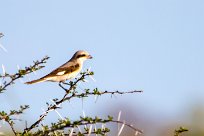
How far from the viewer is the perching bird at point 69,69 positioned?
1349cm

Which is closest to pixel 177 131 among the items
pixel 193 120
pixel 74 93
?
pixel 74 93

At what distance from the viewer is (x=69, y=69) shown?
46.2 feet

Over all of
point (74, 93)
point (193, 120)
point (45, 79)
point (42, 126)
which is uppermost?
point (193, 120)

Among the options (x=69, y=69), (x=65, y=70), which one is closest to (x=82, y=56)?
(x=69, y=69)

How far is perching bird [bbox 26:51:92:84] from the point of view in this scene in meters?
13.5

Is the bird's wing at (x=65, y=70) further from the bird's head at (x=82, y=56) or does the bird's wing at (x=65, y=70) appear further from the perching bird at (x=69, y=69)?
the bird's head at (x=82, y=56)

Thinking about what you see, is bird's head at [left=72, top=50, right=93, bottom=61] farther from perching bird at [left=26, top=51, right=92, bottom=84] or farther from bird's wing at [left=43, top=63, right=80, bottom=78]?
bird's wing at [left=43, top=63, right=80, bottom=78]

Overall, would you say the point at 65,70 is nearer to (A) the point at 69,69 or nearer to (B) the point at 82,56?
(A) the point at 69,69

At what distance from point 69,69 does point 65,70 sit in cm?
11

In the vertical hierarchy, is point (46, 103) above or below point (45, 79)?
below

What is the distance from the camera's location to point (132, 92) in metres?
8.93

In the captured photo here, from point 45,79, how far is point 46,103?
4.02 metres

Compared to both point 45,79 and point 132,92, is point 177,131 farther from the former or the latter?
point 45,79

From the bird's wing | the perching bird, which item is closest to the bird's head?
the perching bird
